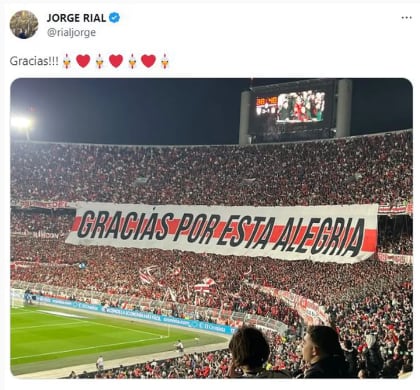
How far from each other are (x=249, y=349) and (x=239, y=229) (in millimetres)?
20186

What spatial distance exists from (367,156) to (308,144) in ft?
10.2

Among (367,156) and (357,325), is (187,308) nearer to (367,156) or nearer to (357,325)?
(357,325)

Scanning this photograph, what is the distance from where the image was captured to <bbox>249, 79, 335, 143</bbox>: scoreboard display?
2171 cm

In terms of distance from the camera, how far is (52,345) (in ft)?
55.8

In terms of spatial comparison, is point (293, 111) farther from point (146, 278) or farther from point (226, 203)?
point (146, 278)
